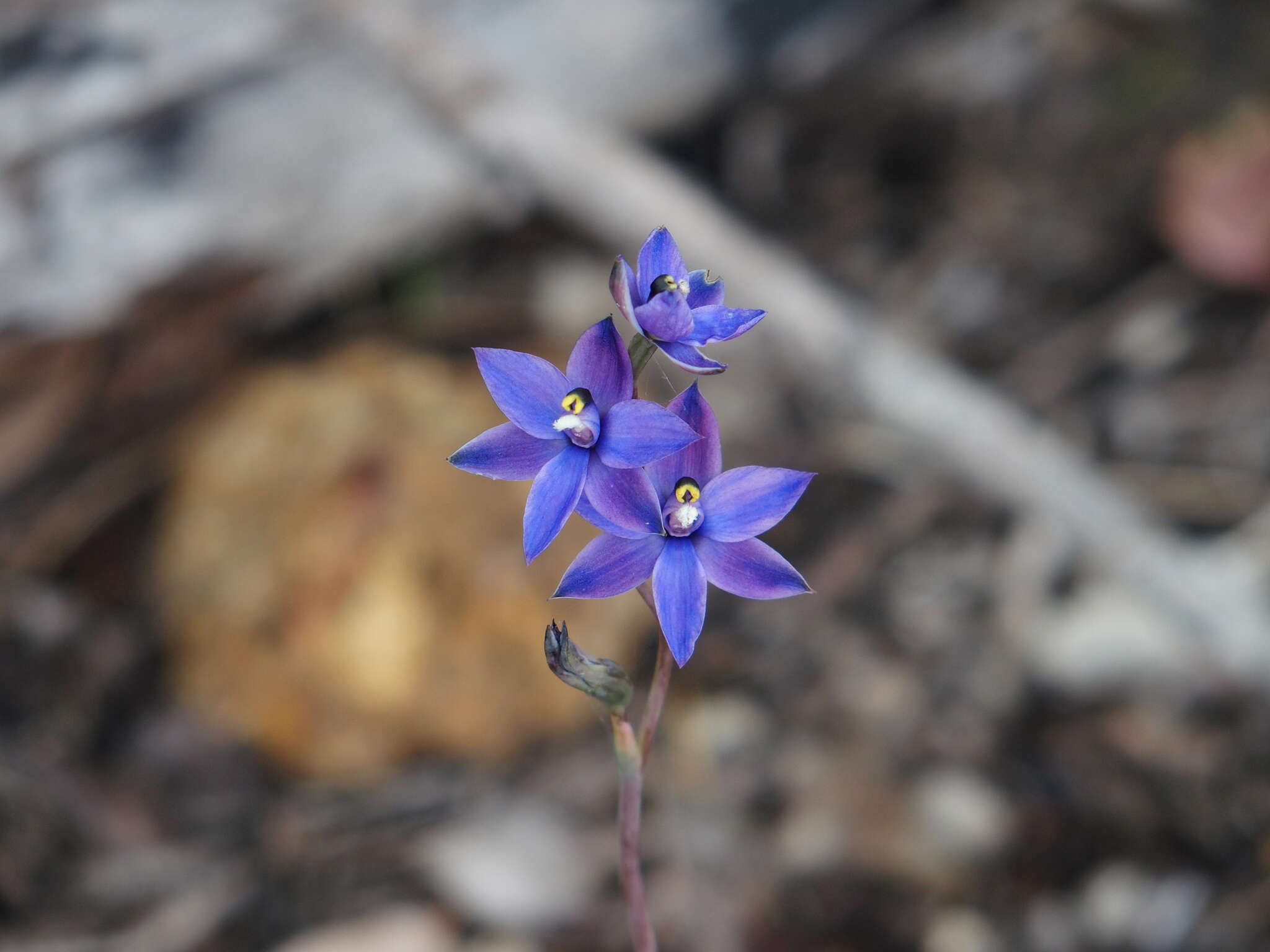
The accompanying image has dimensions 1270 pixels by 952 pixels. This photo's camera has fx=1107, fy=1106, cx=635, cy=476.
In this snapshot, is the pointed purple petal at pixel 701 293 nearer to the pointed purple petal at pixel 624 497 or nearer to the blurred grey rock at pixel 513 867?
the pointed purple petal at pixel 624 497

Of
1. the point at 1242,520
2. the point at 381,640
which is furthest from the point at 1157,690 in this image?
the point at 381,640

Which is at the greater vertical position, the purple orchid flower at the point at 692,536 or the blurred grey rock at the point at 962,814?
the purple orchid flower at the point at 692,536

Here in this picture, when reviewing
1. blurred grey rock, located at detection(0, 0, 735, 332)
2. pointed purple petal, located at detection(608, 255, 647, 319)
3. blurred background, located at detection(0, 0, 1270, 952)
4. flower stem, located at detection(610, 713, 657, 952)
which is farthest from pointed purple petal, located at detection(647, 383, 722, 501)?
blurred grey rock, located at detection(0, 0, 735, 332)

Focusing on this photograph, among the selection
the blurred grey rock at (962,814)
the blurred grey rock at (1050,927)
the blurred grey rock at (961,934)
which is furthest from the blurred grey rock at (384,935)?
the blurred grey rock at (1050,927)

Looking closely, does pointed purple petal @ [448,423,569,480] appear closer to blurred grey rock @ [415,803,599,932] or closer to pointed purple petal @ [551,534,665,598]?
pointed purple petal @ [551,534,665,598]

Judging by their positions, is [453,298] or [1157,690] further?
[453,298]

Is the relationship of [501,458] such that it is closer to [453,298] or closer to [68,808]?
[68,808]
